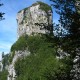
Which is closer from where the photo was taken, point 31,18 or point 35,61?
point 35,61

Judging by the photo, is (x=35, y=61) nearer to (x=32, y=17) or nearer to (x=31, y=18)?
(x=31, y=18)

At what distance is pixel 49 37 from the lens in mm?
17906

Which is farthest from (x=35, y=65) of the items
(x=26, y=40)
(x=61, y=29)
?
(x=61, y=29)

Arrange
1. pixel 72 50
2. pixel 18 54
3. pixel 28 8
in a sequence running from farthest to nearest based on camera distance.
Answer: pixel 28 8
pixel 18 54
pixel 72 50

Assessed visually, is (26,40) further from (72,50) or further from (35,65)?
(72,50)

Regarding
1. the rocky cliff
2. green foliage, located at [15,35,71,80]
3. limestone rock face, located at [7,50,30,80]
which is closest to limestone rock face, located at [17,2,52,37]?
the rocky cliff

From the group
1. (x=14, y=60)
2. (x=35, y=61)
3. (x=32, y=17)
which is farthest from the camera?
(x=32, y=17)

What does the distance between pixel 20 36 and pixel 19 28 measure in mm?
7246

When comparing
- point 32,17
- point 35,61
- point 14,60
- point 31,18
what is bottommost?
point 35,61

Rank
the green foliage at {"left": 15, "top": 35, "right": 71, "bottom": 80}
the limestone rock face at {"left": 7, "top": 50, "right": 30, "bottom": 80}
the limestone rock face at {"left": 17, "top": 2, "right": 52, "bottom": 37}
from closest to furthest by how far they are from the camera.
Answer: the green foliage at {"left": 15, "top": 35, "right": 71, "bottom": 80}
the limestone rock face at {"left": 7, "top": 50, "right": 30, "bottom": 80}
the limestone rock face at {"left": 17, "top": 2, "right": 52, "bottom": 37}

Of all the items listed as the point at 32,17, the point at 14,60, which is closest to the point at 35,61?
the point at 14,60

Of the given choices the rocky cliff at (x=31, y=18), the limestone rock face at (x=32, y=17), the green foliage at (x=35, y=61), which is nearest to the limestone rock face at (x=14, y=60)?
Answer: the rocky cliff at (x=31, y=18)

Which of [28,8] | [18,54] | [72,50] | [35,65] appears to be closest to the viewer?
[72,50]

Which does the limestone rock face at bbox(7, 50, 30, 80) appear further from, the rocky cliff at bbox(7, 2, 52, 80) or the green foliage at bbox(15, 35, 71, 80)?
the green foliage at bbox(15, 35, 71, 80)
